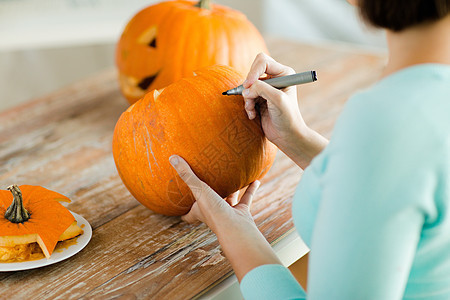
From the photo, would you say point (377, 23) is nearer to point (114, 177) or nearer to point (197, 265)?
point (197, 265)

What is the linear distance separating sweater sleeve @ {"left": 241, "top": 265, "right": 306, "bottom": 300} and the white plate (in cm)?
28

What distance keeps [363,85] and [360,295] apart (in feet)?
3.38

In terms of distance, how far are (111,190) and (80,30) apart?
1.72 metres

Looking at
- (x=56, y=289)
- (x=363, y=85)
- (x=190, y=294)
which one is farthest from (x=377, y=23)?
(x=363, y=85)

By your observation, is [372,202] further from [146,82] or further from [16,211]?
[146,82]

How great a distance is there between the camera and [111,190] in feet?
3.29

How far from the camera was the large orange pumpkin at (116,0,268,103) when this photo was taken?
117 cm

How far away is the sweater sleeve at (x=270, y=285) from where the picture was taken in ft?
2.14

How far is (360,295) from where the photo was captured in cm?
54

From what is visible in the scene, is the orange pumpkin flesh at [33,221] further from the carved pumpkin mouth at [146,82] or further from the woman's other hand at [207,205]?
the carved pumpkin mouth at [146,82]

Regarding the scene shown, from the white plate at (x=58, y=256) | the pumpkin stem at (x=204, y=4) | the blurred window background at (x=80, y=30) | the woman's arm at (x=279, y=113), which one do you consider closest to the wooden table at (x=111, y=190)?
the white plate at (x=58, y=256)

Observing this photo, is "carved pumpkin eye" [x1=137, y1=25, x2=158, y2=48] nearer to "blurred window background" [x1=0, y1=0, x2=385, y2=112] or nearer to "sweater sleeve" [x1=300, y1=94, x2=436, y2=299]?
"sweater sleeve" [x1=300, y1=94, x2=436, y2=299]

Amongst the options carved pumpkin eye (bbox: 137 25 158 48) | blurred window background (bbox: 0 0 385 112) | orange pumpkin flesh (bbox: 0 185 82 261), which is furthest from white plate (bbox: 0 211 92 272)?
blurred window background (bbox: 0 0 385 112)

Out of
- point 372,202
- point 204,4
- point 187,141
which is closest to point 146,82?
point 204,4
